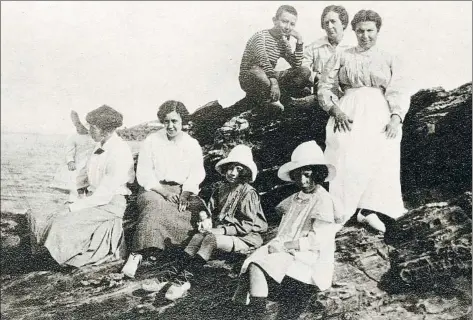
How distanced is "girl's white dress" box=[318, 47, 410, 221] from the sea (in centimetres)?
222

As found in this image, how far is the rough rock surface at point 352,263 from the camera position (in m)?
3.62

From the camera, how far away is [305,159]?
374 centimetres

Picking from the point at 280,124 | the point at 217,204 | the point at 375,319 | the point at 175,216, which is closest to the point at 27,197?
the point at 175,216

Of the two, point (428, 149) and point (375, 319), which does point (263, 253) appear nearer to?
point (375, 319)

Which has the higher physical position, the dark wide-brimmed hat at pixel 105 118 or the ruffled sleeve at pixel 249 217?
the dark wide-brimmed hat at pixel 105 118

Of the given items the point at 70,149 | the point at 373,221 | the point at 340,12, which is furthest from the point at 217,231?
the point at 340,12

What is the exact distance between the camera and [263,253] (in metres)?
3.50

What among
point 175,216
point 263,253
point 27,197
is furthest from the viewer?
point 27,197

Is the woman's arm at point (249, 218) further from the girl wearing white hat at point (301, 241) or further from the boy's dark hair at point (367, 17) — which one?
the boy's dark hair at point (367, 17)

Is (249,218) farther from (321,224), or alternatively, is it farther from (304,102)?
(304,102)

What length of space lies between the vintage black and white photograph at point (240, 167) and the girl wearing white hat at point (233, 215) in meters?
0.01

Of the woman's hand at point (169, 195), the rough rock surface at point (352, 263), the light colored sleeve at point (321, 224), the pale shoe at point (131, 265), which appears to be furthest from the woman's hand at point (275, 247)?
the pale shoe at point (131, 265)

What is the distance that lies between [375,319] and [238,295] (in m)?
1.05

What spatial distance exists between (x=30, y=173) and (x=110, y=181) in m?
0.67
